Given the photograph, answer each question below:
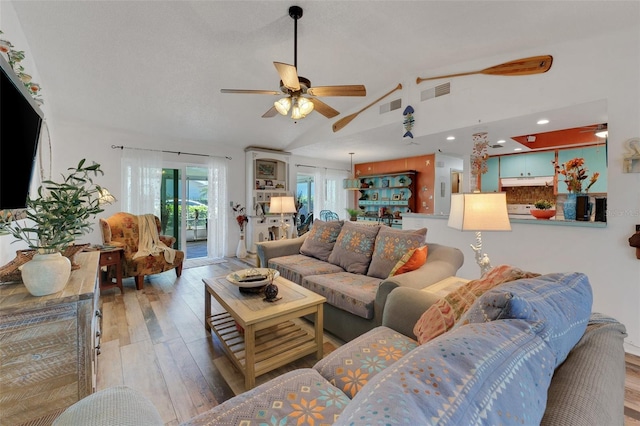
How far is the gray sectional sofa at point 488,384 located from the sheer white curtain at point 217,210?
4.80 metres

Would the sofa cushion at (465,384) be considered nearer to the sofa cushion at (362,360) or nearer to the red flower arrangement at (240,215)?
the sofa cushion at (362,360)

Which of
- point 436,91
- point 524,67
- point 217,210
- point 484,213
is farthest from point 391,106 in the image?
point 217,210

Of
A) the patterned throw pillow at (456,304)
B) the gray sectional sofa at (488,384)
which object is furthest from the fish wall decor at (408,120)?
the gray sectional sofa at (488,384)

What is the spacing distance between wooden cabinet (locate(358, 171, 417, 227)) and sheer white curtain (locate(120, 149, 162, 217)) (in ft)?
16.2

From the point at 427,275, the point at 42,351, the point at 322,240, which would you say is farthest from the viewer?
the point at 322,240

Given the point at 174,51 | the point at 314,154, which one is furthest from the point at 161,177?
the point at 314,154

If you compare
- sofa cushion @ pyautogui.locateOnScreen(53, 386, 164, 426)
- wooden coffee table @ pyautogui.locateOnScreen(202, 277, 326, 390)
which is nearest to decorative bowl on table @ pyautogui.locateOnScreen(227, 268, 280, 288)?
wooden coffee table @ pyautogui.locateOnScreen(202, 277, 326, 390)

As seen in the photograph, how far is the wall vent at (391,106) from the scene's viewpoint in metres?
3.86

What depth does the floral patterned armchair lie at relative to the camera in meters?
3.54

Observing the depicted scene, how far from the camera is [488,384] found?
0.47 meters

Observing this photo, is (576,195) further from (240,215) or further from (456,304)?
(240,215)

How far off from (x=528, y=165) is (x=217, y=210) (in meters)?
6.66

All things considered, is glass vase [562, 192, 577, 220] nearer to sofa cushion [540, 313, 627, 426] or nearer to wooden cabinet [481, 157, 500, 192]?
sofa cushion [540, 313, 627, 426]

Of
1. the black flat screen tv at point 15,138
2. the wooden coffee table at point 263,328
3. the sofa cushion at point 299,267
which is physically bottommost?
the wooden coffee table at point 263,328
